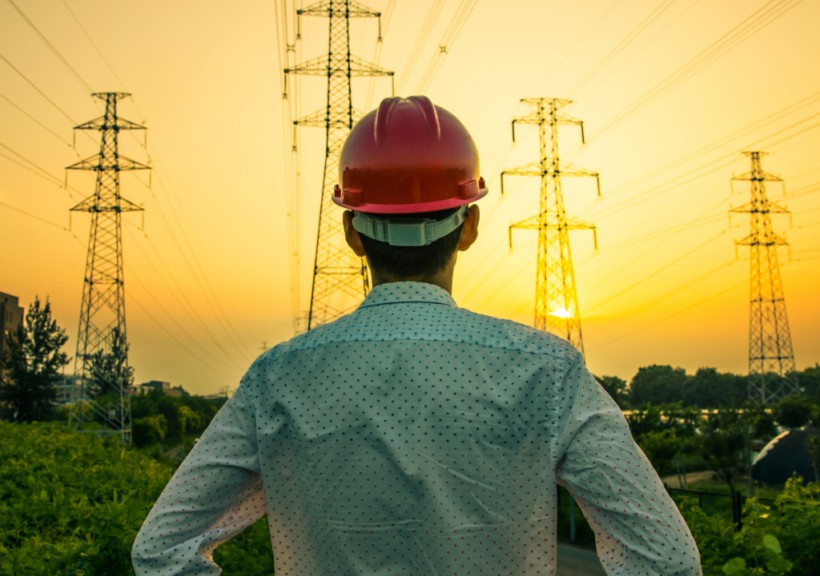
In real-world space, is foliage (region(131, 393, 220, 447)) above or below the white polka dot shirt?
above

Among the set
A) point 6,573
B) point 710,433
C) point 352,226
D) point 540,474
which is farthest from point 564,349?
point 710,433

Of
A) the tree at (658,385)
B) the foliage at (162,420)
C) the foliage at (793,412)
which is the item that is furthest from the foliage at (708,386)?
the foliage at (162,420)

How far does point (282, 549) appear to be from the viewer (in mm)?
1902

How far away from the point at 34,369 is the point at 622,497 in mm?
59584

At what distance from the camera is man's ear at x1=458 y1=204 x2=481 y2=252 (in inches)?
85.9

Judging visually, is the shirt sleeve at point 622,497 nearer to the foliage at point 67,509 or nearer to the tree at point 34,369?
the foliage at point 67,509

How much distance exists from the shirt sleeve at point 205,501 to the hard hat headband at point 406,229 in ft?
1.52

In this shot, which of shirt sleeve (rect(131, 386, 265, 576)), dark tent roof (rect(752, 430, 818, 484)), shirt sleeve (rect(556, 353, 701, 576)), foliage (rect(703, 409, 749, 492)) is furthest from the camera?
dark tent roof (rect(752, 430, 818, 484))

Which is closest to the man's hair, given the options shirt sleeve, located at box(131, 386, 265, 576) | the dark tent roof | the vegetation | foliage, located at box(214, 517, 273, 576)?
shirt sleeve, located at box(131, 386, 265, 576)

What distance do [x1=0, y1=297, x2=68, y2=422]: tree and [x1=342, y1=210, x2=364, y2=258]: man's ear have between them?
5738 cm

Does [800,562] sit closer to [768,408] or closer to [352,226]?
[352,226]

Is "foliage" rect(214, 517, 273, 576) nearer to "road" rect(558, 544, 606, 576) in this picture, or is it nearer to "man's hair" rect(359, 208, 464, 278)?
"man's hair" rect(359, 208, 464, 278)

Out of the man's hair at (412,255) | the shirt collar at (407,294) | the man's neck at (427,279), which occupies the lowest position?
the shirt collar at (407,294)

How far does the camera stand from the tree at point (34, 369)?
182 feet
